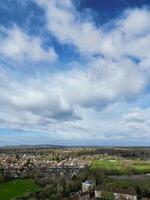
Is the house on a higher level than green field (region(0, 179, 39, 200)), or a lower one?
lower

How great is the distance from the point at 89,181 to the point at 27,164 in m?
42.1

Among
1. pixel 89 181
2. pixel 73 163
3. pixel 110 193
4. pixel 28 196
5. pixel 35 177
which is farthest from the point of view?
pixel 73 163

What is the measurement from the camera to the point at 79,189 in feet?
250

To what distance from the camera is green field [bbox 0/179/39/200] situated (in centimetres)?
6956

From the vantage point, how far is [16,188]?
76875mm

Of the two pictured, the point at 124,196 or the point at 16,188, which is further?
the point at 16,188

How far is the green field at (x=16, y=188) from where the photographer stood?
69562 mm

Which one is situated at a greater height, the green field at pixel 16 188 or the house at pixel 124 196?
the green field at pixel 16 188

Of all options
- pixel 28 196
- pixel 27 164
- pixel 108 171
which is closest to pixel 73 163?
pixel 27 164

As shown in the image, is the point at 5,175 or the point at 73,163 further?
the point at 73,163

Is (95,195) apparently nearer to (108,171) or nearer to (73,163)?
(108,171)

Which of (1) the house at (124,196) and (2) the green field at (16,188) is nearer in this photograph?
(1) the house at (124,196)

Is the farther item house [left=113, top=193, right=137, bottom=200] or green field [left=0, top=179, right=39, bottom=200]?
green field [left=0, top=179, right=39, bottom=200]

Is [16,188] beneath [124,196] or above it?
above
